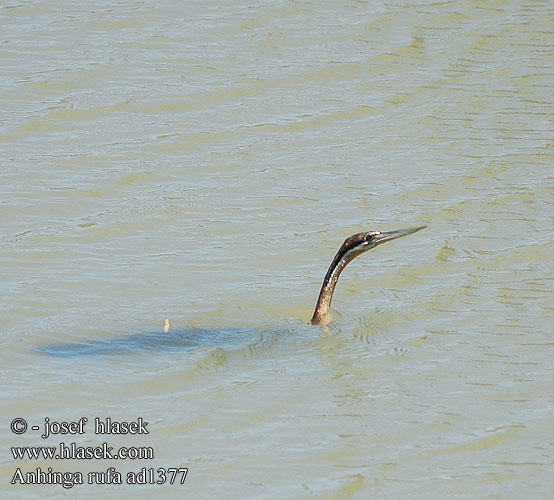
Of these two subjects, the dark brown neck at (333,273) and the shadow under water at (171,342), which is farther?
the dark brown neck at (333,273)

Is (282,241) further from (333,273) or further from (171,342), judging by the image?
(171,342)

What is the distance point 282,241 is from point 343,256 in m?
1.38

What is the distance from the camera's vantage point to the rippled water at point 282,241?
4.70 metres

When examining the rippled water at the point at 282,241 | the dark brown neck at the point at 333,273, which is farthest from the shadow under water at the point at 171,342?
the dark brown neck at the point at 333,273

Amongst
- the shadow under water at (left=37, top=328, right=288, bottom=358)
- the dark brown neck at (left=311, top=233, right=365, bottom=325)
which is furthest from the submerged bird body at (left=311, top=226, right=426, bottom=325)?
the shadow under water at (left=37, top=328, right=288, bottom=358)

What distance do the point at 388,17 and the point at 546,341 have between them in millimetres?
6908

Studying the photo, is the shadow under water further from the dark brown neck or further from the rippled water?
the dark brown neck

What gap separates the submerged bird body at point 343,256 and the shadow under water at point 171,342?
0.22 metres

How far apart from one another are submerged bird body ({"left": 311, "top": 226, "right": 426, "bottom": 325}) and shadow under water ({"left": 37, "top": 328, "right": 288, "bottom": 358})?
8.7 inches

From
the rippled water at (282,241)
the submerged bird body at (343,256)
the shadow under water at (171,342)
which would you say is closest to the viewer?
the rippled water at (282,241)

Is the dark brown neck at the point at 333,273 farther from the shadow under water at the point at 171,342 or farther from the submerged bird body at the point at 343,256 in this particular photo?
the shadow under water at the point at 171,342

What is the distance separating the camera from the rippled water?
4695mm

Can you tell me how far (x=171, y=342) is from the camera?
5.76 meters

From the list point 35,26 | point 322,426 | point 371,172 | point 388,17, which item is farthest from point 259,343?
point 388,17
